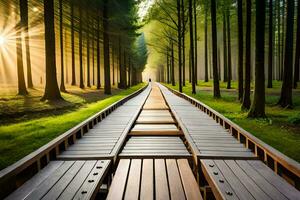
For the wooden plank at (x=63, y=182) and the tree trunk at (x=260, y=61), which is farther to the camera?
the tree trunk at (x=260, y=61)

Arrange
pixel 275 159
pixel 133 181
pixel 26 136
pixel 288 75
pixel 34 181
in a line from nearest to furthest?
pixel 34 181 → pixel 133 181 → pixel 275 159 → pixel 26 136 → pixel 288 75

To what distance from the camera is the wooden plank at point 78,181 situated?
416 cm

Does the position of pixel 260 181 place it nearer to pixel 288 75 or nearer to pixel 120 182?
pixel 120 182

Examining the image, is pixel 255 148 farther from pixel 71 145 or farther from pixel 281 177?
pixel 71 145

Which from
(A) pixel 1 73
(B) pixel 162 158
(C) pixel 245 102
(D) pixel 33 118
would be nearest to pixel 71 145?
(B) pixel 162 158

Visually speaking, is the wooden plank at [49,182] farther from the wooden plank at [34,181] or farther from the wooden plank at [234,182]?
the wooden plank at [234,182]

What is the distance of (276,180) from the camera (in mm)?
4758

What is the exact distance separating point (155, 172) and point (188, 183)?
2.43 feet

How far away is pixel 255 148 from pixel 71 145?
425cm

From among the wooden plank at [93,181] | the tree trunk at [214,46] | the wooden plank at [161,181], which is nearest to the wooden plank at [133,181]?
the wooden plank at [161,181]

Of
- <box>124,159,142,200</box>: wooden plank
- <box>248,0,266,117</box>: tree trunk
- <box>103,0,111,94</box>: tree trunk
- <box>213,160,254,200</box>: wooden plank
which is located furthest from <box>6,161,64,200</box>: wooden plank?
<box>103,0,111,94</box>: tree trunk

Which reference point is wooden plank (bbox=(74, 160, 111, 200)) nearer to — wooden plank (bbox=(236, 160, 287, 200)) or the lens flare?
wooden plank (bbox=(236, 160, 287, 200))

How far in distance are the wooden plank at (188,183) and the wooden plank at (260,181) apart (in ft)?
3.20

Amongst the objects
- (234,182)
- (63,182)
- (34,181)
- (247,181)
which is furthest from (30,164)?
(247,181)
